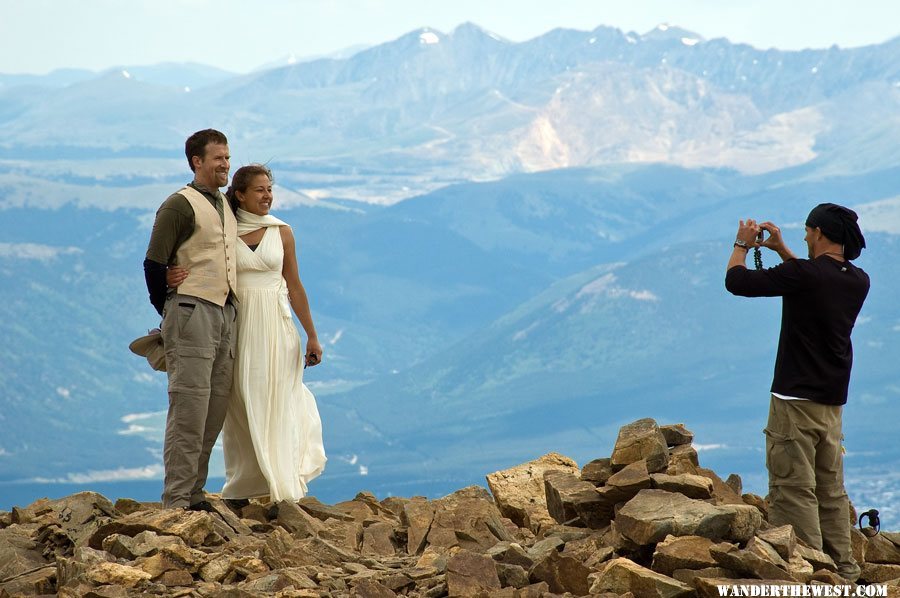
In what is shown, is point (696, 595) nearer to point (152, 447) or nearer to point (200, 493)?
point (200, 493)

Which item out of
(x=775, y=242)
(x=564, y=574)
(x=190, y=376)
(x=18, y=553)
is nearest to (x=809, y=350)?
(x=775, y=242)

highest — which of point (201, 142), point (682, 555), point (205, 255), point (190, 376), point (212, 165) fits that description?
point (201, 142)

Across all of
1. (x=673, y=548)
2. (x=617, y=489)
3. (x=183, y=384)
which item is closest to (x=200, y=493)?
(x=183, y=384)

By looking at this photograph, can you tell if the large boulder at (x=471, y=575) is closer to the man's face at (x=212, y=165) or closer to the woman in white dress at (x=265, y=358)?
the woman in white dress at (x=265, y=358)

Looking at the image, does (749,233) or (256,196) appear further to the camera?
(256,196)

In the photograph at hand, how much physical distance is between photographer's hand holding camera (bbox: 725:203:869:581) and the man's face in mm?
2918

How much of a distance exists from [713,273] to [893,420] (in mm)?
35563

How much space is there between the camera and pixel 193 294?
23.1 ft

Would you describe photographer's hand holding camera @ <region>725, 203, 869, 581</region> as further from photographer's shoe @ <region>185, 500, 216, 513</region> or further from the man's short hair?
photographer's shoe @ <region>185, 500, 216, 513</region>

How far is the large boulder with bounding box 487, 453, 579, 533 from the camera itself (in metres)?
7.78

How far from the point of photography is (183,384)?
278 inches

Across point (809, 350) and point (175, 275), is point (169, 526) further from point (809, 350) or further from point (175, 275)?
point (809, 350)

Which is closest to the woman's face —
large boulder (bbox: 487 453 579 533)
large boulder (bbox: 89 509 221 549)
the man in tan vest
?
the man in tan vest

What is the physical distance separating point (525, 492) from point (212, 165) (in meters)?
2.94
